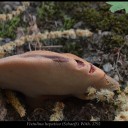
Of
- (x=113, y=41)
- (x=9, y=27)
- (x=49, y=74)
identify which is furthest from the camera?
(x=9, y=27)

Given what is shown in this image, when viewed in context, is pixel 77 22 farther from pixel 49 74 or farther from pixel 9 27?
pixel 49 74

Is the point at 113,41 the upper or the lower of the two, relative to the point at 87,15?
lower

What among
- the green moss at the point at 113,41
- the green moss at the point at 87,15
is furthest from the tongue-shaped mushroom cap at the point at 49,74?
the green moss at the point at 87,15

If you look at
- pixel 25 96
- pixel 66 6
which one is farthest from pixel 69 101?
pixel 66 6

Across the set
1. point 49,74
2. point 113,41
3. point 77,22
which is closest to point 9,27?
point 77,22

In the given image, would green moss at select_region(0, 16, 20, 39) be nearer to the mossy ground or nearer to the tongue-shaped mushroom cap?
the mossy ground

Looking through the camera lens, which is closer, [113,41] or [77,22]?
[113,41]
